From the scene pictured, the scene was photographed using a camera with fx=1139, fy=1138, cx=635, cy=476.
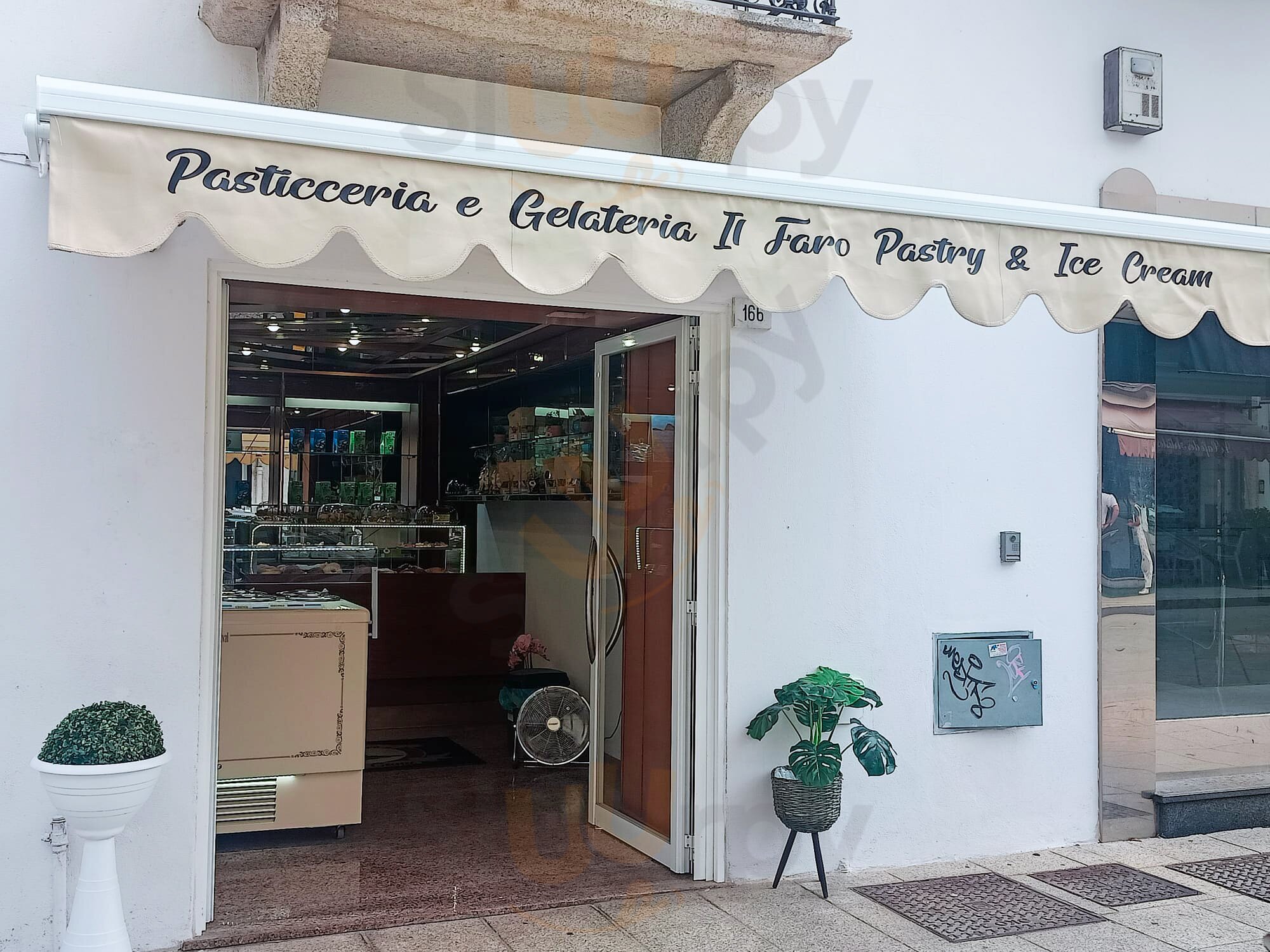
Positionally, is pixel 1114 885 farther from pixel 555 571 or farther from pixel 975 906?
pixel 555 571

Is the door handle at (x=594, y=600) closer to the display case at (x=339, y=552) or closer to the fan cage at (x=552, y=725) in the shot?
the fan cage at (x=552, y=725)

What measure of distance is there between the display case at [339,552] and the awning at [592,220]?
654 centimetres

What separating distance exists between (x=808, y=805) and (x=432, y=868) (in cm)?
186

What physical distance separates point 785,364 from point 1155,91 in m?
2.74

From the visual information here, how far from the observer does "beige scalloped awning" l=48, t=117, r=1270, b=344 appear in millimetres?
3445

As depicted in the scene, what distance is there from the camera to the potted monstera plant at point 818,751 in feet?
16.8

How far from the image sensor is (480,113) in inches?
204

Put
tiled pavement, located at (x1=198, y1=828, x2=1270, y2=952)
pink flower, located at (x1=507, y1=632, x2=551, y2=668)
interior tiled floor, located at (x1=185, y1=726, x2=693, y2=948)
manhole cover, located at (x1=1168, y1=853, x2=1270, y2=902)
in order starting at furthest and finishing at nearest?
pink flower, located at (x1=507, y1=632, x2=551, y2=668) < manhole cover, located at (x1=1168, y1=853, x2=1270, y2=902) < interior tiled floor, located at (x1=185, y1=726, x2=693, y2=948) < tiled pavement, located at (x1=198, y1=828, x2=1270, y2=952)

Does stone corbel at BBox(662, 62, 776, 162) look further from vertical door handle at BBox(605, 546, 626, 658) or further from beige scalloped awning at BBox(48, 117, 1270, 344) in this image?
vertical door handle at BBox(605, 546, 626, 658)

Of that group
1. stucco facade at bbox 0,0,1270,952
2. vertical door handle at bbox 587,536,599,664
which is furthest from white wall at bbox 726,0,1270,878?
vertical door handle at bbox 587,536,599,664

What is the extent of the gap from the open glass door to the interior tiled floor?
0.27m

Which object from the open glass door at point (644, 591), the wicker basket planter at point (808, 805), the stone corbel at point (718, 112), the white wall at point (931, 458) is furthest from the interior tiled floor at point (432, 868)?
the stone corbel at point (718, 112)

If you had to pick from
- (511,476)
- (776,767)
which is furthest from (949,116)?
(511,476)

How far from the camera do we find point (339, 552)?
10055mm
